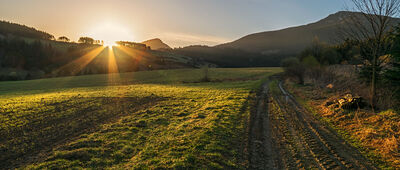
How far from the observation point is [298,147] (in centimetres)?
892

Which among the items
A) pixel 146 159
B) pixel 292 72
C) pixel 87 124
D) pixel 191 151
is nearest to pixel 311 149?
pixel 191 151

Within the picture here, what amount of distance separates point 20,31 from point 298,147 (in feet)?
776

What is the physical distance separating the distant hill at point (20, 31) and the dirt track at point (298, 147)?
22265 cm

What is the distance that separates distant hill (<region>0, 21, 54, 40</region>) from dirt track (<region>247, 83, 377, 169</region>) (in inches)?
8766

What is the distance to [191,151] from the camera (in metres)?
8.62

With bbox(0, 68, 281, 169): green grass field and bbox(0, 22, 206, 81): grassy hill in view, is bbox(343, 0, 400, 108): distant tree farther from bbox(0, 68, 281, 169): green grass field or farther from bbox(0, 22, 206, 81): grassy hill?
bbox(0, 22, 206, 81): grassy hill

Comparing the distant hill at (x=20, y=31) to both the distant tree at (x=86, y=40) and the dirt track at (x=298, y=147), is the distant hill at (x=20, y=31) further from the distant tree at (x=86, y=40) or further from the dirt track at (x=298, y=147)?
the dirt track at (x=298, y=147)

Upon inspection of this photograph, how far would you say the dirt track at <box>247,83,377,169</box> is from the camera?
7.40 m

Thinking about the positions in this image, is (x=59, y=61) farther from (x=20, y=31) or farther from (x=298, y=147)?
(x=298, y=147)

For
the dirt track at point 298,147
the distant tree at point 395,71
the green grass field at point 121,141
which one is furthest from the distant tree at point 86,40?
the distant tree at point 395,71

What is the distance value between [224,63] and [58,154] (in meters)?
172

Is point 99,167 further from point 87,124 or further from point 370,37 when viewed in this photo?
point 370,37

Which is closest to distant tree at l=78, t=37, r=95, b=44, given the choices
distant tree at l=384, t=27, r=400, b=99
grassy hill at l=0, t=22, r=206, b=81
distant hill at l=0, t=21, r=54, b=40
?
distant hill at l=0, t=21, r=54, b=40

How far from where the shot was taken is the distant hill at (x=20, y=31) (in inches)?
6244
